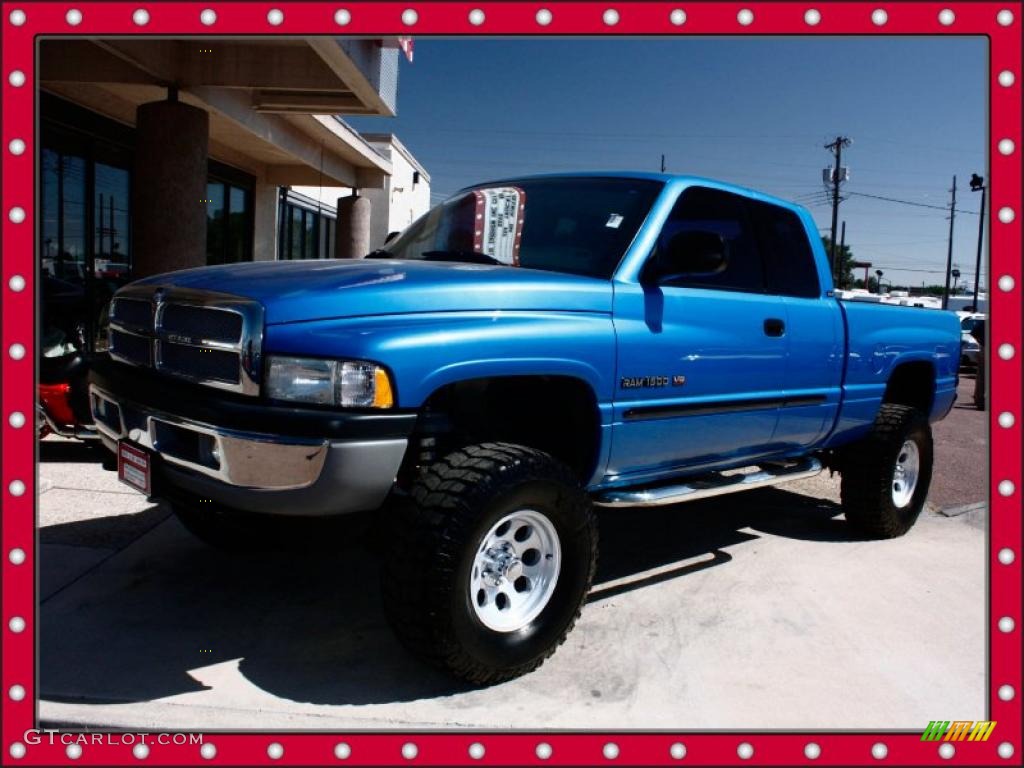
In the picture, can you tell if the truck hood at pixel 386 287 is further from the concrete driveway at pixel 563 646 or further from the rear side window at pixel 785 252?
the rear side window at pixel 785 252

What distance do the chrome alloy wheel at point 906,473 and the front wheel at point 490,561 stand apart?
3019 mm

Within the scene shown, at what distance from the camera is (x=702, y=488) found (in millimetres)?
4152

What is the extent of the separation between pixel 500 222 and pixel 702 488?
161 centimetres

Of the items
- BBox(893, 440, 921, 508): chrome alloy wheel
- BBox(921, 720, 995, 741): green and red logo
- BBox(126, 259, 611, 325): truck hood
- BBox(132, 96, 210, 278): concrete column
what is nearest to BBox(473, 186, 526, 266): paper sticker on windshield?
BBox(126, 259, 611, 325): truck hood

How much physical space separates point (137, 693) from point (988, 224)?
3149 millimetres

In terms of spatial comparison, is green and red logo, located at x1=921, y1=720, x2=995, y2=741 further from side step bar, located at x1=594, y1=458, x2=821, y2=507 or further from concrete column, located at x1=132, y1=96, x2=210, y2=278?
concrete column, located at x1=132, y1=96, x2=210, y2=278

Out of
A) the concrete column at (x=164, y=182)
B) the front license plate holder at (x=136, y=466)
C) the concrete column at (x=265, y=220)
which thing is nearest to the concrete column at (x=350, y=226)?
the concrete column at (x=265, y=220)

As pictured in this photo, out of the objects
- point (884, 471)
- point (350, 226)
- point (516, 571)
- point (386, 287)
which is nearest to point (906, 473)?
point (884, 471)

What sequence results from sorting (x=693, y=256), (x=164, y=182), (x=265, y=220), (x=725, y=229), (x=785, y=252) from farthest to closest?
(x=265, y=220)
(x=164, y=182)
(x=785, y=252)
(x=725, y=229)
(x=693, y=256)

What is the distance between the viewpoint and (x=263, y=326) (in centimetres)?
283

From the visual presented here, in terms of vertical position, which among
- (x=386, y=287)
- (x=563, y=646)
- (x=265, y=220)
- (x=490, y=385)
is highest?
(x=265, y=220)

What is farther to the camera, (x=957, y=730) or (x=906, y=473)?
(x=906, y=473)

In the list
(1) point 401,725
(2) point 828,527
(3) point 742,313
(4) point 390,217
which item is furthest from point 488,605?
(4) point 390,217

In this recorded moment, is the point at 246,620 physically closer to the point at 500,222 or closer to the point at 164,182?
the point at 500,222
